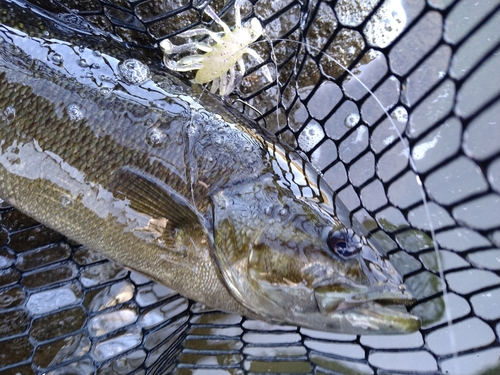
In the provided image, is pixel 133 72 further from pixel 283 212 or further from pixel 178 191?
pixel 283 212

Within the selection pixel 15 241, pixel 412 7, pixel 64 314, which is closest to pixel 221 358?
pixel 64 314

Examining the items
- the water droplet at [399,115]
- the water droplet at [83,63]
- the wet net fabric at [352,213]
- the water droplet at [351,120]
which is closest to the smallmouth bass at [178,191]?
the water droplet at [83,63]

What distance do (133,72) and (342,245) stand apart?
142cm

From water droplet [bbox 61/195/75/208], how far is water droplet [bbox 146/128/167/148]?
533 mm

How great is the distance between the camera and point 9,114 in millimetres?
2039

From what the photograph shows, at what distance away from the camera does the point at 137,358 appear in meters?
2.72

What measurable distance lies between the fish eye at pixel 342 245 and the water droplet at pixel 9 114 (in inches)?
66.5

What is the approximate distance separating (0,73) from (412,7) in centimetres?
290

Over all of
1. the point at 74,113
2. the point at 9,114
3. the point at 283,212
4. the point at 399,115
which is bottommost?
the point at 283,212

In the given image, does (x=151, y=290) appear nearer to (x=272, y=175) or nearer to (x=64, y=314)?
(x=64, y=314)

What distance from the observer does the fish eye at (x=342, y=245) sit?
6.06ft

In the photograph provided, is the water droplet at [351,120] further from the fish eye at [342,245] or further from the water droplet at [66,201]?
the water droplet at [66,201]

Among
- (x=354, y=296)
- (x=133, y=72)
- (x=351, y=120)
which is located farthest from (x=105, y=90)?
(x=351, y=120)

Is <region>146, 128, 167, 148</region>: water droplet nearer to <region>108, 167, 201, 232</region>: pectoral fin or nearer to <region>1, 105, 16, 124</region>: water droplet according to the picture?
<region>108, 167, 201, 232</region>: pectoral fin
